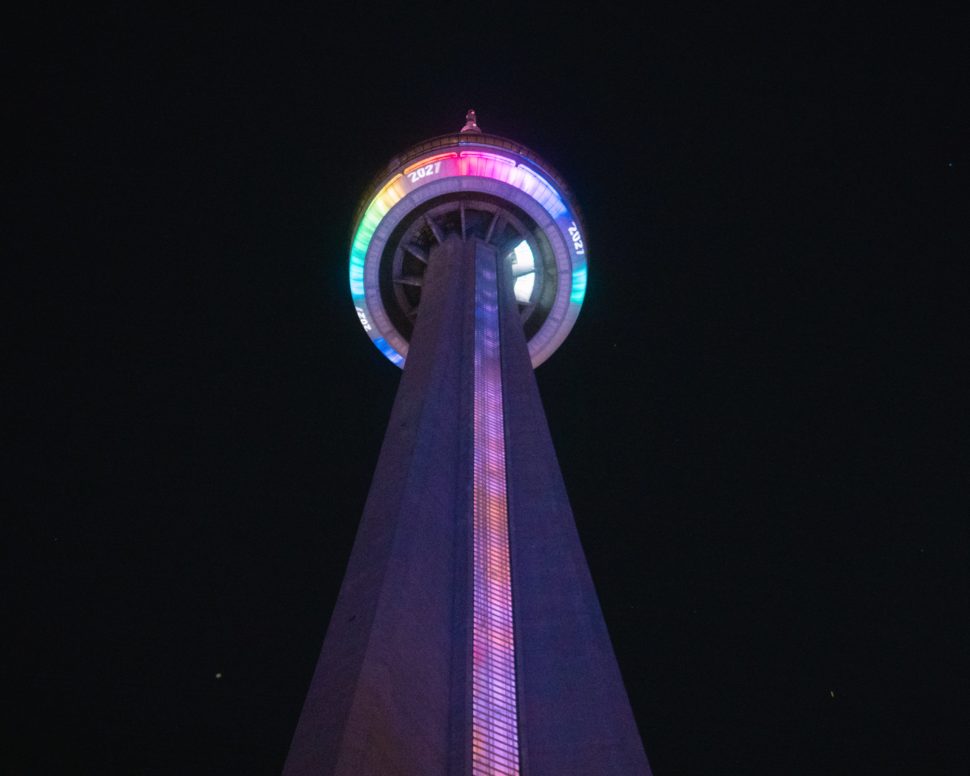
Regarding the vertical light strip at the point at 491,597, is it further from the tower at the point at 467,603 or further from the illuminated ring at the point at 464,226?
the illuminated ring at the point at 464,226

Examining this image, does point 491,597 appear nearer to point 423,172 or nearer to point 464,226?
point 464,226

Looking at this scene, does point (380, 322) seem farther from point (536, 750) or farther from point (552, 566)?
point (536, 750)

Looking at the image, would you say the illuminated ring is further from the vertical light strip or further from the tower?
the vertical light strip

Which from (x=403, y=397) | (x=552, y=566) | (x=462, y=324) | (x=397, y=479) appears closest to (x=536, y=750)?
(x=552, y=566)

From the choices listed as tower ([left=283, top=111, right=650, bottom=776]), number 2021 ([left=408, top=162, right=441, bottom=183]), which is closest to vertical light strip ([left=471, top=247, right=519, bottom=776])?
tower ([left=283, top=111, right=650, bottom=776])

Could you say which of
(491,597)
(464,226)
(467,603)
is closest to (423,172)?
(464,226)

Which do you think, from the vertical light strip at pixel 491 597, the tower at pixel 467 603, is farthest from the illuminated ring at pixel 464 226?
the vertical light strip at pixel 491 597
